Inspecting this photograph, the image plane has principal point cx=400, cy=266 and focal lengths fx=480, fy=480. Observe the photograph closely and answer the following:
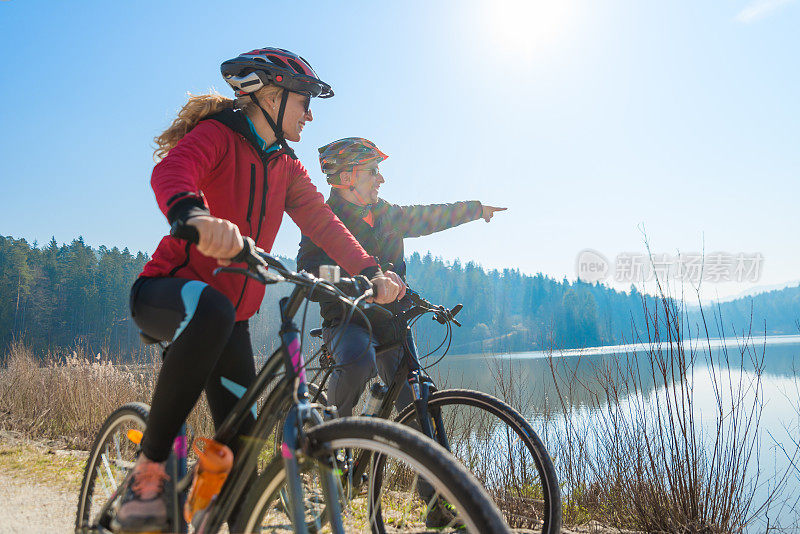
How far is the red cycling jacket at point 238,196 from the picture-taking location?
1524 mm

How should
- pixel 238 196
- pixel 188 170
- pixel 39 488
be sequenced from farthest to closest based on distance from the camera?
1. pixel 39 488
2. pixel 238 196
3. pixel 188 170

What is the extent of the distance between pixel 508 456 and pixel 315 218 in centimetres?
241

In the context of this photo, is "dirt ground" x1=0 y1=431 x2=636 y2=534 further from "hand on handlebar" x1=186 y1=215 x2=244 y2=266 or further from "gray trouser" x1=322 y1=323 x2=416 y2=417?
"hand on handlebar" x1=186 y1=215 x2=244 y2=266

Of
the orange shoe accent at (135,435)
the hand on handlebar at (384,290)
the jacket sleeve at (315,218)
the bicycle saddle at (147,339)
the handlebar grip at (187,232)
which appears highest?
the jacket sleeve at (315,218)

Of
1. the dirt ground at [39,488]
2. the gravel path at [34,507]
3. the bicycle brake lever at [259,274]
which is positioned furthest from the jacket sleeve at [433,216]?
the gravel path at [34,507]

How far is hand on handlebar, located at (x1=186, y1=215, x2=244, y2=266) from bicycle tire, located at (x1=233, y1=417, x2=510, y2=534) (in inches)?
18.9

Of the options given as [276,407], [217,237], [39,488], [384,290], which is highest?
[217,237]

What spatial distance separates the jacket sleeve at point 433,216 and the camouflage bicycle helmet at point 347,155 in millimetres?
428

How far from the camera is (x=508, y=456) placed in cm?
346

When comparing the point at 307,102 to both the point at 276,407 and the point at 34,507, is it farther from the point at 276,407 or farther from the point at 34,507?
the point at 34,507

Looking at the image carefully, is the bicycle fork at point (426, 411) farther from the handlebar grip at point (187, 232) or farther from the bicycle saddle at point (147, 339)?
the handlebar grip at point (187, 232)

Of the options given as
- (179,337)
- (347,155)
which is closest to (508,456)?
(347,155)

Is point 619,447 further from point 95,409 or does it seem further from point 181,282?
point 95,409

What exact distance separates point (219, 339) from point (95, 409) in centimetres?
647
